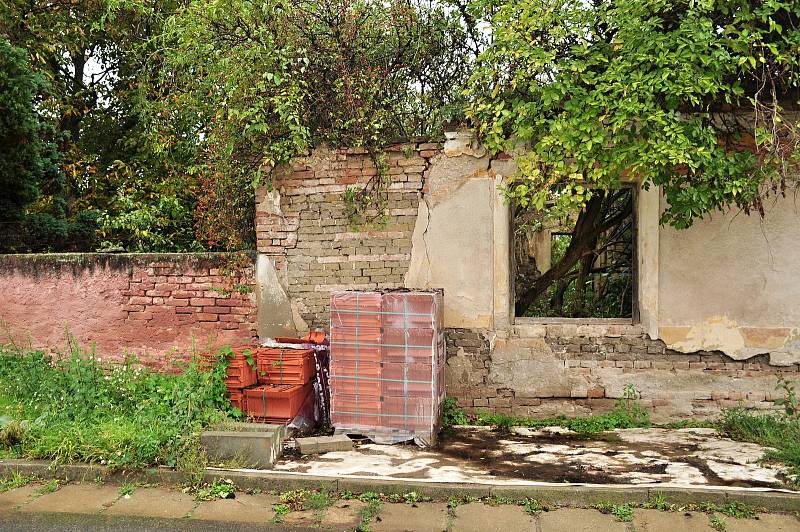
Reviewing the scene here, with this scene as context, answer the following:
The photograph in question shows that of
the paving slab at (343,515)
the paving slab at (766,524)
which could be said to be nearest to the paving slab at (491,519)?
the paving slab at (343,515)

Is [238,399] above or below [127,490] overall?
above

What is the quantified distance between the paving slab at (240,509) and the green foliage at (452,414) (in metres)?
2.26

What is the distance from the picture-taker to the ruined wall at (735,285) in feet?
19.9

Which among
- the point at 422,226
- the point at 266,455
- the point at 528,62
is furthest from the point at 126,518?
the point at 528,62

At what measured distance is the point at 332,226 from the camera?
6691mm

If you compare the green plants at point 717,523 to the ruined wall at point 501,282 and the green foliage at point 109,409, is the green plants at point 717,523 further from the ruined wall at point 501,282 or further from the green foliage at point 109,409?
the green foliage at point 109,409

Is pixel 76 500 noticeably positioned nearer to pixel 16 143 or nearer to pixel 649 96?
pixel 649 96

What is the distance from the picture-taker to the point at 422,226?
6.49m

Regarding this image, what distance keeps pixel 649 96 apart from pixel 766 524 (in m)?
3.28

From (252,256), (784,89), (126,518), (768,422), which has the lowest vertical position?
(126,518)

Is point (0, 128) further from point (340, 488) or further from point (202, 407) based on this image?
point (340, 488)

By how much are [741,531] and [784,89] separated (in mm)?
3965

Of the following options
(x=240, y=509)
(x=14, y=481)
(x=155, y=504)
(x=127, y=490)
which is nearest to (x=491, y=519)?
(x=240, y=509)

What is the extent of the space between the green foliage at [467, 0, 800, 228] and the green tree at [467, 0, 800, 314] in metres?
0.01
